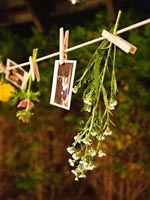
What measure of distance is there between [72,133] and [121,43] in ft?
5.06

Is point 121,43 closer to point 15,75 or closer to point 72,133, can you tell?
point 15,75

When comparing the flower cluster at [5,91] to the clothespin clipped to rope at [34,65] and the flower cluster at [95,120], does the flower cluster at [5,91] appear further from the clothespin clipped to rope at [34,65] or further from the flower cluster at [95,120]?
the flower cluster at [95,120]

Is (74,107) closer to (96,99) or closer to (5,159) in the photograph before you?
(5,159)

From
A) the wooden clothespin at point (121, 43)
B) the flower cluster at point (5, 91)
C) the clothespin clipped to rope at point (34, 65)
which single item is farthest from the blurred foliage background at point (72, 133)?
the wooden clothespin at point (121, 43)

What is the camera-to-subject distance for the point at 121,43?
138 cm

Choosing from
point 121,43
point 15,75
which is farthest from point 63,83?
point 15,75

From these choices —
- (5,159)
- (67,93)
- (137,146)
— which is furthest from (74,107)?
(67,93)

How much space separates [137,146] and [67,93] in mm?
954

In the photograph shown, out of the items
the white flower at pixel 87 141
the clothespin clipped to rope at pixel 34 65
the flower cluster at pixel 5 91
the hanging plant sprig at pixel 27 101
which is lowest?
the white flower at pixel 87 141

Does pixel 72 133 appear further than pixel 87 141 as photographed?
Yes

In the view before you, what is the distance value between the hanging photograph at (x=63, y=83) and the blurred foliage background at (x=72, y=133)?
482 mm

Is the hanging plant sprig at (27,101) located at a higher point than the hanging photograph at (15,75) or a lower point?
lower

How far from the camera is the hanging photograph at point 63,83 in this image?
1.58 meters

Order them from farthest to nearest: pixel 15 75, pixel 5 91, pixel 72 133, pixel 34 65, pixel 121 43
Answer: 1. pixel 72 133
2. pixel 5 91
3. pixel 15 75
4. pixel 34 65
5. pixel 121 43
